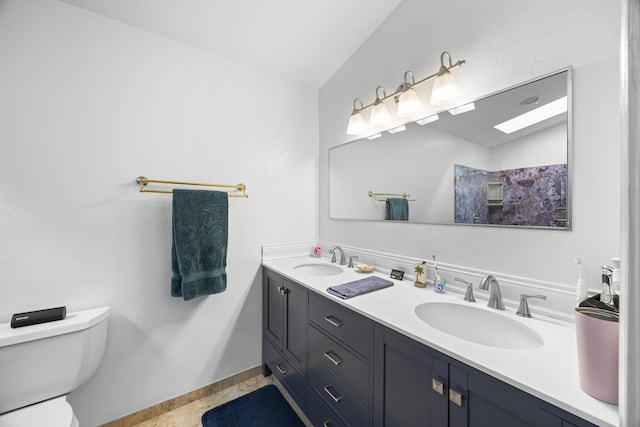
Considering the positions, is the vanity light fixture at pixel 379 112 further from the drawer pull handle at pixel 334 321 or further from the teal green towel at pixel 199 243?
the drawer pull handle at pixel 334 321

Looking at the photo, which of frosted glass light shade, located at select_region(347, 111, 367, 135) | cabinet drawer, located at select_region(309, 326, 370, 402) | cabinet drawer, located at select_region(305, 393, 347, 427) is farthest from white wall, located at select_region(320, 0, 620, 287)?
cabinet drawer, located at select_region(305, 393, 347, 427)

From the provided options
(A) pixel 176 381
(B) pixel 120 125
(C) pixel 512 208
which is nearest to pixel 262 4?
(B) pixel 120 125

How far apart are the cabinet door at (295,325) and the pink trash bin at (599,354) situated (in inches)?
45.0

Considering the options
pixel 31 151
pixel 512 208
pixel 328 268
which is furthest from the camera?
pixel 328 268

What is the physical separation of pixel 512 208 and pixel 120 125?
215cm

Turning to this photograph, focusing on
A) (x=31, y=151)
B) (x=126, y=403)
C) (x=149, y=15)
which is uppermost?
(x=149, y=15)

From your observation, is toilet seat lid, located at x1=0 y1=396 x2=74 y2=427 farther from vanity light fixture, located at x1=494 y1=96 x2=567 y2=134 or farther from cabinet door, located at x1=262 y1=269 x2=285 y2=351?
vanity light fixture, located at x1=494 y1=96 x2=567 y2=134

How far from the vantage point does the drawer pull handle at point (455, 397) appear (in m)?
0.78

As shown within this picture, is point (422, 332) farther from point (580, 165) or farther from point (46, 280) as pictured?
point (46, 280)

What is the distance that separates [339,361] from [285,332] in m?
0.59

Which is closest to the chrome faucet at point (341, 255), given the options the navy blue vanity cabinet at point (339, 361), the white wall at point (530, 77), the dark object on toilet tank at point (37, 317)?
the white wall at point (530, 77)

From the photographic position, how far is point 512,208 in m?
1.15

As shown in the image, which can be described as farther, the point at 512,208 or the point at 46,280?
the point at 46,280

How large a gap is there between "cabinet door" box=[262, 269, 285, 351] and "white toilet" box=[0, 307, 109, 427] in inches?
39.5
